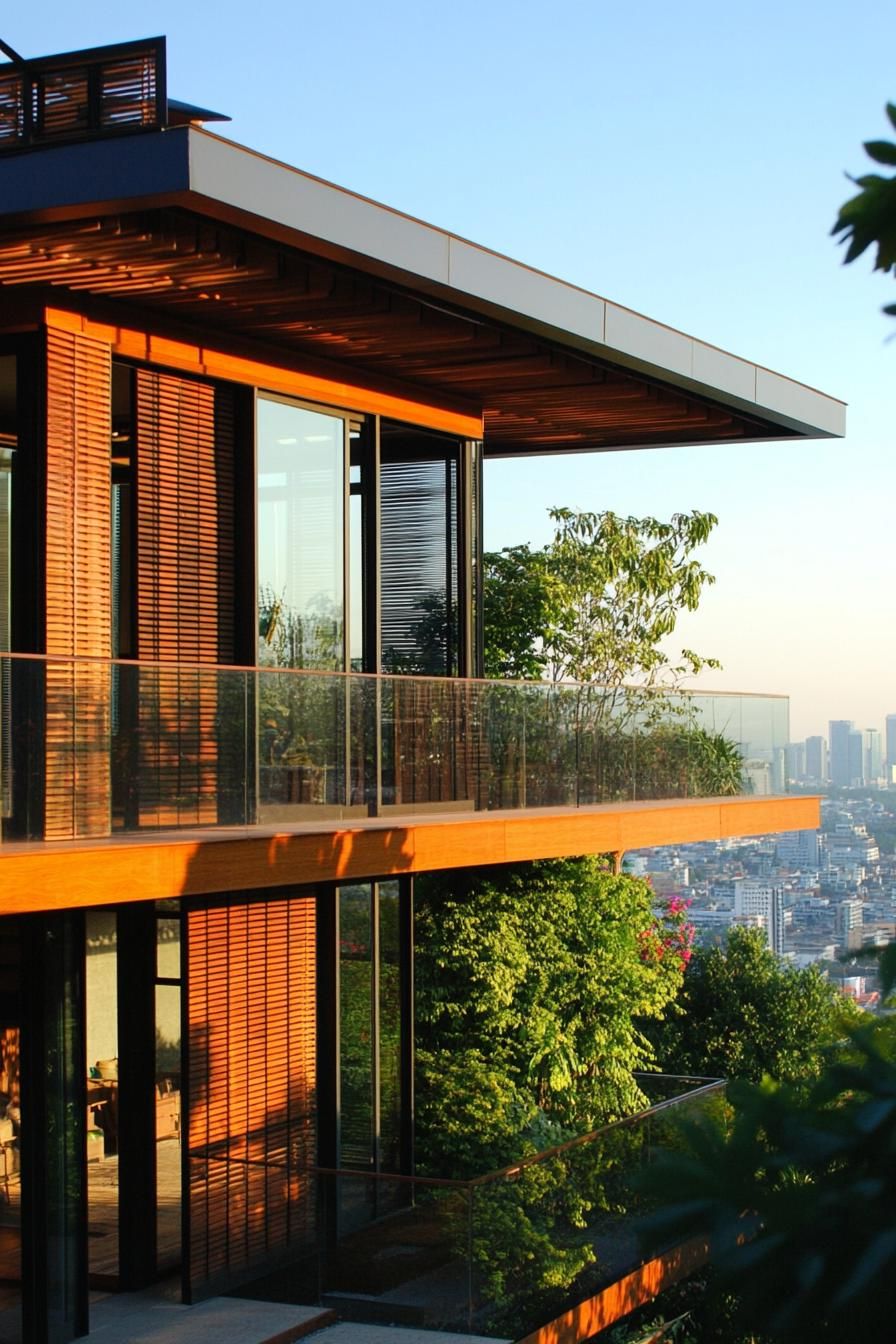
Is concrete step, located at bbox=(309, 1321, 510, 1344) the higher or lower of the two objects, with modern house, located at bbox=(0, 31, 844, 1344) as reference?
lower

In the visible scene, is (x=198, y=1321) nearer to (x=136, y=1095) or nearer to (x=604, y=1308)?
(x=136, y=1095)

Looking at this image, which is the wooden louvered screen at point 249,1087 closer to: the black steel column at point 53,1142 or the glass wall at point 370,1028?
the glass wall at point 370,1028

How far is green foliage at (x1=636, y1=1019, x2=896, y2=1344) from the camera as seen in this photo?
2.36 meters

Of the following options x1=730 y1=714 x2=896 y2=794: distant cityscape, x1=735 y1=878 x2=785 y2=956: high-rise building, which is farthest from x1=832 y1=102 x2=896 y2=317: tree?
x1=735 y1=878 x2=785 y2=956: high-rise building

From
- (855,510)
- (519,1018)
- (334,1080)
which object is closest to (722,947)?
(519,1018)

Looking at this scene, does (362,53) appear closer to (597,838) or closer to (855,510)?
(597,838)

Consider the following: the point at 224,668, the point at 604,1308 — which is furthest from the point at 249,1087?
the point at 224,668

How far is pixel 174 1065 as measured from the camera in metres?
12.5

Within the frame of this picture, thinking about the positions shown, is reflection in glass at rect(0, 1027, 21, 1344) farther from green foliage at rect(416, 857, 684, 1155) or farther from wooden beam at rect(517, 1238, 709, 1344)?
green foliage at rect(416, 857, 684, 1155)

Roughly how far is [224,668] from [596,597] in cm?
1406

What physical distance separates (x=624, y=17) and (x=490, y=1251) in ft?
32.3

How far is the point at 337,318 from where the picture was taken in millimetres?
12906

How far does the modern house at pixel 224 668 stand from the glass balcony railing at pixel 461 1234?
12 centimetres

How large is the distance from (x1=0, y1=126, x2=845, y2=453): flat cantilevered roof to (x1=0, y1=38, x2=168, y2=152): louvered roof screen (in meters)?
0.43
